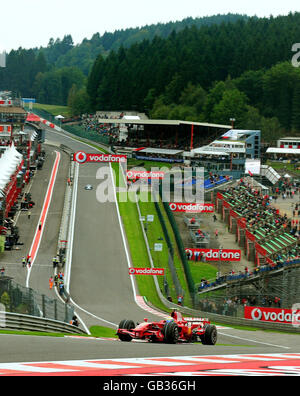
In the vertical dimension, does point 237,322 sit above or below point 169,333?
below

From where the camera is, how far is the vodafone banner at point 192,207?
58688 mm

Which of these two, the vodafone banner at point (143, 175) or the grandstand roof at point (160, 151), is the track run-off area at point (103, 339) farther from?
the grandstand roof at point (160, 151)

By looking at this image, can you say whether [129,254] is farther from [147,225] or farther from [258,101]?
[258,101]

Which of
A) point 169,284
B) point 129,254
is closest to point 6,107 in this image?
point 129,254

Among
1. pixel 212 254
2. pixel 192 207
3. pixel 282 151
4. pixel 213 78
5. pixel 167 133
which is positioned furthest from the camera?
pixel 213 78

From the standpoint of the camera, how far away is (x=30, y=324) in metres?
20.0

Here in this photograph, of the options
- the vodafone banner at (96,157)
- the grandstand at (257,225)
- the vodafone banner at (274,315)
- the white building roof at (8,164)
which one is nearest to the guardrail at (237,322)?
the vodafone banner at (274,315)

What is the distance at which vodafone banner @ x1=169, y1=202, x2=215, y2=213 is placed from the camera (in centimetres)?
5869

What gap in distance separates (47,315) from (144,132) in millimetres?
86147

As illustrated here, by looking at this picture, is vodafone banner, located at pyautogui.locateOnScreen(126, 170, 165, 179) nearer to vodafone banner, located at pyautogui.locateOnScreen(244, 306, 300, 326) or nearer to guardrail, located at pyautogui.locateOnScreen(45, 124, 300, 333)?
guardrail, located at pyautogui.locateOnScreen(45, 124, 300, 333)

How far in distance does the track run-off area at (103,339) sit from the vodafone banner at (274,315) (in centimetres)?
198

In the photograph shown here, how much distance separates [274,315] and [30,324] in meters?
15.4

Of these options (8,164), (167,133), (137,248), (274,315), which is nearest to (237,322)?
(274,315)

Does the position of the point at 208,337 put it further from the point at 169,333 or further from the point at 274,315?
the point at 274,315
